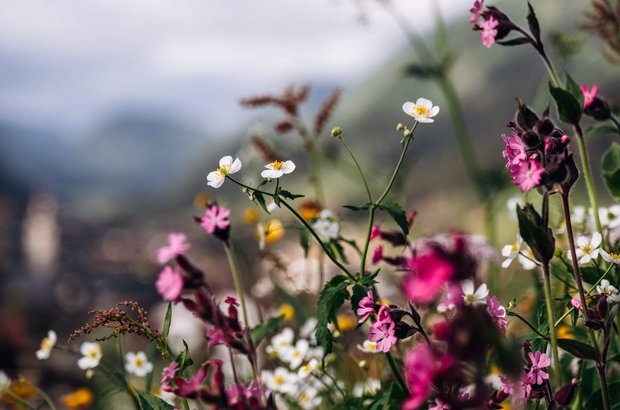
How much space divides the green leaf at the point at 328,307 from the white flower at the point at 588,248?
51cm

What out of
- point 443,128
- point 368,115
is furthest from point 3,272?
point 368,115

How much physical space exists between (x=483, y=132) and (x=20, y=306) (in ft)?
30.9

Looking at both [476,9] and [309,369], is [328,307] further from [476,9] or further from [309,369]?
[476,9]

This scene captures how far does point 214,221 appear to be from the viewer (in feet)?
3.56

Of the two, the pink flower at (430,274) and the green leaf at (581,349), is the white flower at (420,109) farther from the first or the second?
the pink flower at (430,274)

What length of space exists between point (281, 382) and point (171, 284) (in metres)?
0.98

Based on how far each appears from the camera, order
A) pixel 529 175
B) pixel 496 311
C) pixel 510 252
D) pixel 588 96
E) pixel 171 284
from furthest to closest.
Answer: pixel 588 96 < pixel 510 252 < pixel 496 311 < pixel 529 175 < pixel 171 284

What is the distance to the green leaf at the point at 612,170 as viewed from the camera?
165 centimetres

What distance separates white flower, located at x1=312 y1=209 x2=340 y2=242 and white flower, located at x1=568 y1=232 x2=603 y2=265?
Result: 22.3 inches

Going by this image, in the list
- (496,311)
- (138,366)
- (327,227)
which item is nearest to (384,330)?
(496,311)

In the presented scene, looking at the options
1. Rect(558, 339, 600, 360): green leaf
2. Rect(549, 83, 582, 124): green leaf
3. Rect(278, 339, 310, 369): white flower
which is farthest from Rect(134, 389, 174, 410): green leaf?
Rect(549, 83, 582, 124): green leaf

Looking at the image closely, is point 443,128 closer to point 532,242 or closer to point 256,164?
point 256,164

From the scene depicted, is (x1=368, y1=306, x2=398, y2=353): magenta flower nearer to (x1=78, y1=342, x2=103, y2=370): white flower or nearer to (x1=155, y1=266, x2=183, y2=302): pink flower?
(x1=155, y1=266, x2=183, y2=302): pink flower

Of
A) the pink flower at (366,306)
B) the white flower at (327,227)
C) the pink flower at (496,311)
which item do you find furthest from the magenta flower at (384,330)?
the white flower at (327,227)
